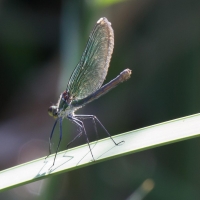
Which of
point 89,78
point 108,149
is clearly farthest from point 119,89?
point 108,149

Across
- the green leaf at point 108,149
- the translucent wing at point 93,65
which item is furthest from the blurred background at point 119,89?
the green leaf at point 108,149

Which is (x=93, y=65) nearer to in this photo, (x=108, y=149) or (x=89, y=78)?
(x=89, y=78)

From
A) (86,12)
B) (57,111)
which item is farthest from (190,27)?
(57,111)

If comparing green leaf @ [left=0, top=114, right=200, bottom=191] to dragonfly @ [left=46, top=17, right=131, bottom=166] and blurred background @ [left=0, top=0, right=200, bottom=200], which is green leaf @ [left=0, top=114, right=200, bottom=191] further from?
blurred background @ [left=0, top=0, right=200, bottom=200]

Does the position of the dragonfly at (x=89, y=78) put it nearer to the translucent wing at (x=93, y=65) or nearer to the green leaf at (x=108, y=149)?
the translucent wing at (x=93, y=65)

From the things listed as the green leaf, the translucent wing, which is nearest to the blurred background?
the translucent wing

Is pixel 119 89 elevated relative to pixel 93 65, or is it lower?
elevated
